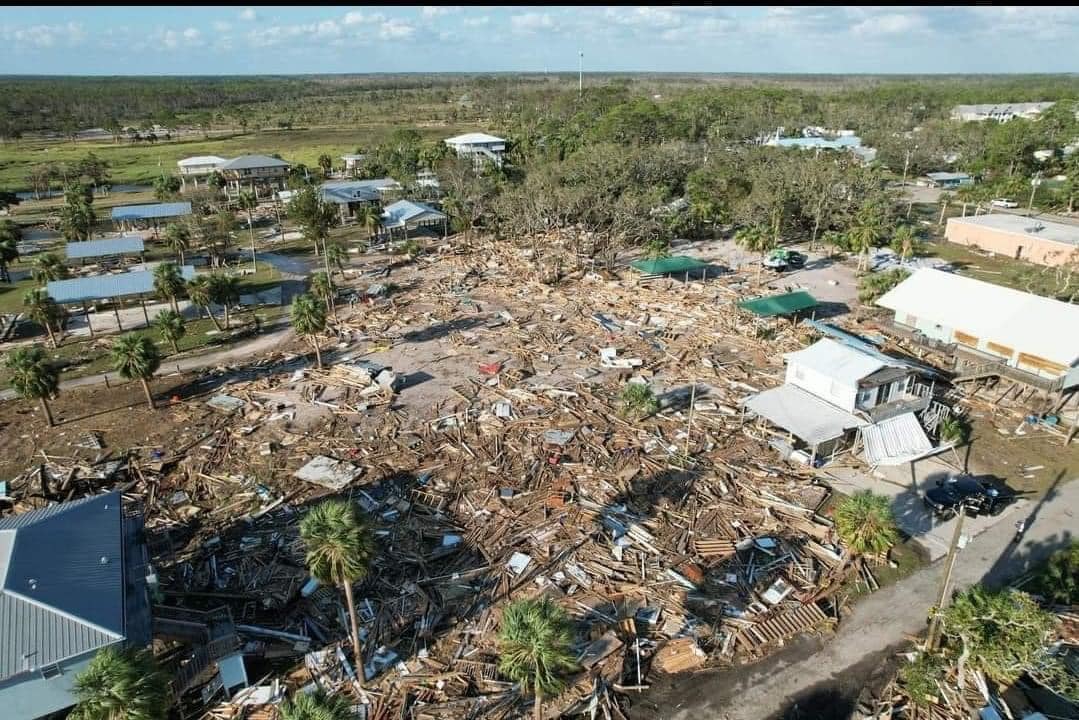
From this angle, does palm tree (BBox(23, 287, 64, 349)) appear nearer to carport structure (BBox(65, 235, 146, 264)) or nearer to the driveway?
carport structure (BBox(65, 235, 146, 264))

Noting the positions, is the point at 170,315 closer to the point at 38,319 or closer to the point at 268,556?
the point at 38,319

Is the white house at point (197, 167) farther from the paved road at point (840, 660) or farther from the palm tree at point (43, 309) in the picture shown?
the paved road at point (840, 660)

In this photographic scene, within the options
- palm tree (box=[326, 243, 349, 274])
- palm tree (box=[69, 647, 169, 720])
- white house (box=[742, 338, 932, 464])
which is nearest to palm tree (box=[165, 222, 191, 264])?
palm tree (box=[326, 243, 349, 274])

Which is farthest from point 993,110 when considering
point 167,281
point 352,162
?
point 167,281

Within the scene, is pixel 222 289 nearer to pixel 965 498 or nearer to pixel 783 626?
pixel 783 626

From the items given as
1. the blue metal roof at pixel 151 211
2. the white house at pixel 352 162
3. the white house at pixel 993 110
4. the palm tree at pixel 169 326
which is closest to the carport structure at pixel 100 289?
the palm tree at pixel 169 326

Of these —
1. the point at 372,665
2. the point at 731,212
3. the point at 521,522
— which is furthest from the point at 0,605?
the point at 731,212
